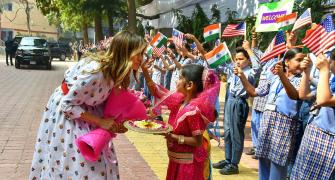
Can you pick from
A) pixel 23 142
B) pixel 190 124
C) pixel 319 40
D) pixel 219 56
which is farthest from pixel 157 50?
pixel 319 40

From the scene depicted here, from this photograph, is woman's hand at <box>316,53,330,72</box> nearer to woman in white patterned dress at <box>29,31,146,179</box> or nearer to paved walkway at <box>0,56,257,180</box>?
woman in white patterned dress at <box>29,31,146,179</box>

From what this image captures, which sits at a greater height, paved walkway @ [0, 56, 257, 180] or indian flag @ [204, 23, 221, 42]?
indian flag @ [204, 23, 221, 42]

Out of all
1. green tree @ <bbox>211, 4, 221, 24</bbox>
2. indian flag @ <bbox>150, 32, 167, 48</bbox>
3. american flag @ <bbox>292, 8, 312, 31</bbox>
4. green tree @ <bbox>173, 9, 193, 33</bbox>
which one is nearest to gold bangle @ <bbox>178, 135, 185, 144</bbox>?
american flag @ <bbox>292, 8, 312, 31</bbox>

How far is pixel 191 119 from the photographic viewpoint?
3432mm

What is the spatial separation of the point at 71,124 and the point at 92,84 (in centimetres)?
34

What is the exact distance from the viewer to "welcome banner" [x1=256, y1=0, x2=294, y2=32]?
519cm

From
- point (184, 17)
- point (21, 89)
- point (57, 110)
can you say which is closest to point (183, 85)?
point (57, 110)

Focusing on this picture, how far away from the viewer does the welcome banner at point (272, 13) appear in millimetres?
5187

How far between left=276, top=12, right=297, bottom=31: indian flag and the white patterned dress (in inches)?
102

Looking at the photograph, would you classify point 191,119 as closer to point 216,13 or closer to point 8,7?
point 216,13

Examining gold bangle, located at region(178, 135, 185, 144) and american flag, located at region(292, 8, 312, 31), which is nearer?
gold bangle, located at region(178, 135, 185, 144)

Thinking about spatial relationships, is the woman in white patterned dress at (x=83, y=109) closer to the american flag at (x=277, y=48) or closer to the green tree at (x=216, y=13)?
the american flag at (x=277, y=48)

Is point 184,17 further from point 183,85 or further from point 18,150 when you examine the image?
point 183,85

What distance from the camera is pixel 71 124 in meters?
3.06
